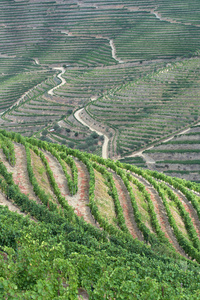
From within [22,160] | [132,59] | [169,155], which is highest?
[132,59]

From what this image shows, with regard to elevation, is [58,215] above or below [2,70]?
below

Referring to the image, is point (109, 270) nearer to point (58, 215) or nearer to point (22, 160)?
point (58, 215)

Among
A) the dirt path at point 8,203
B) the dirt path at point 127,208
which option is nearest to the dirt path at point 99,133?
the dirt path at point 127,208

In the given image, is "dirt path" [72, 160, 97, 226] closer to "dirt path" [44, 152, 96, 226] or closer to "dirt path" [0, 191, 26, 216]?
"dirt path" [44, 152, 96, 226]

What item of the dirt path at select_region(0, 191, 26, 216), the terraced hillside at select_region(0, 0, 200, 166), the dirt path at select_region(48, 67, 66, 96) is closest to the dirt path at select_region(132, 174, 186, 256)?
the dirt path at select_region(0, 191, 26, 216)

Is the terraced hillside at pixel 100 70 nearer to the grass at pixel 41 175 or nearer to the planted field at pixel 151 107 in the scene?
the planted field at pixel 151 107

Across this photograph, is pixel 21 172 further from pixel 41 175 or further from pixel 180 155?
pixel 180 155

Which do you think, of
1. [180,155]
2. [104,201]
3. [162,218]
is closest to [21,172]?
[104,201]

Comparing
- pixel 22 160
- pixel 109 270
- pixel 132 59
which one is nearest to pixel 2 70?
pixel 132 59
